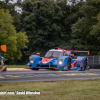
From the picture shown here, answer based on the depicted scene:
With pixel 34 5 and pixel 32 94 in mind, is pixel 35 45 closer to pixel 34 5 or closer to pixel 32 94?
pixel 34 5

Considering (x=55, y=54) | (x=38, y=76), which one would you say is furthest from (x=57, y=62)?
(x=38, y=76)

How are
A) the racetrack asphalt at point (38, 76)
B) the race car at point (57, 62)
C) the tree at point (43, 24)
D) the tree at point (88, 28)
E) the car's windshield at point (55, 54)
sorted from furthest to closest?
the tree at point (43, 24)
the tree at point (88, 28)
the car's windshield at point (55, 54)
the race car at point (57, 62)
the racetrack asphalt at point (38, 76)

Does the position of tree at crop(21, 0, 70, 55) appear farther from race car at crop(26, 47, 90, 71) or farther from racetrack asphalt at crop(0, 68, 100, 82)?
racetrack asphalt at crop(0, 68, 100, 82)

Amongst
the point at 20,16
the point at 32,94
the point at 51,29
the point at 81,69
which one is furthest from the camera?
the point at 20,16

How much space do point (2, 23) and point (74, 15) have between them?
21.2 meters

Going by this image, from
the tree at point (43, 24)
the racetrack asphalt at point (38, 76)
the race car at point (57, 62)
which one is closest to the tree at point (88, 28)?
the tree at point (43, 24)

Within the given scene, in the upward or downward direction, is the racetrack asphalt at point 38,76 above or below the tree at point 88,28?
below

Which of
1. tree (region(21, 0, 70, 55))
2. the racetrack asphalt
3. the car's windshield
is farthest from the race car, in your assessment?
tree (region(21, 0, 70, 55))

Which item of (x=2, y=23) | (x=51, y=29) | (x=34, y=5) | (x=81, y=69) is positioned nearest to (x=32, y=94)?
(x=81, y=69)

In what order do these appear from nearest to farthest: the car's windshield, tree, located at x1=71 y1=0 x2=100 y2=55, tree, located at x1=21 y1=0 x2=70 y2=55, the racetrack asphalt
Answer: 1. the racetrack asphalt
2. the car's windshield
3. tree, located at x1=71 y1=0 x2=100 y2=55
4. tree, located at x1=21 y1=0 x2=70 y2=55

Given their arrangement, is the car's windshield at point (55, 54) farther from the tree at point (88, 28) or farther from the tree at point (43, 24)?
the tree at point (43, 24)

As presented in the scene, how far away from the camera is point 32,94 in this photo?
631 centimetres

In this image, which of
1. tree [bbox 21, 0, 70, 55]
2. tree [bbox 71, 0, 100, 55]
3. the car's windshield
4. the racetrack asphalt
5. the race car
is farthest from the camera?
tree [bbox 21, 0, 70, 55]

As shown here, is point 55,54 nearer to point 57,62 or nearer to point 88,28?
point 57,62
